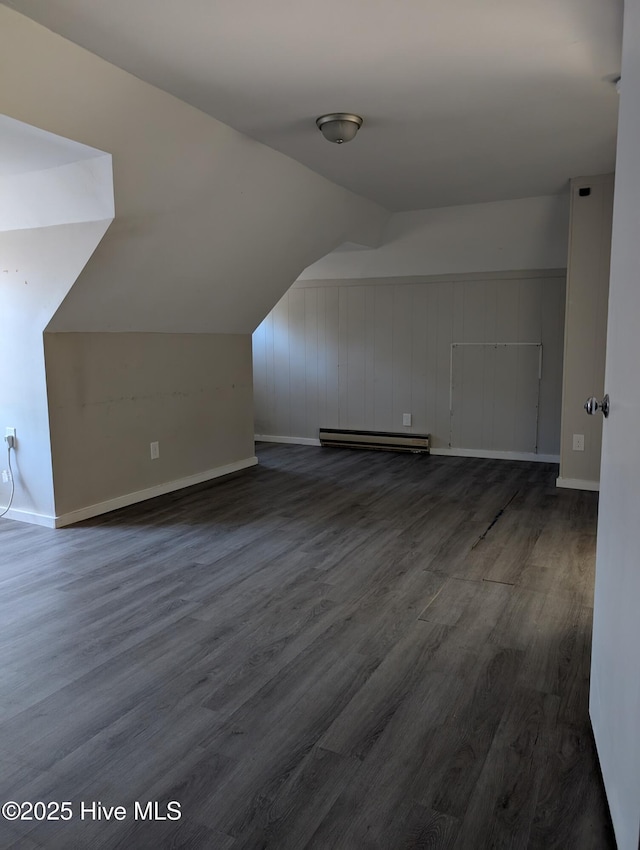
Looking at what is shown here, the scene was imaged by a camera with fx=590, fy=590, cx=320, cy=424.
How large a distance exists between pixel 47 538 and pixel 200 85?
255cm

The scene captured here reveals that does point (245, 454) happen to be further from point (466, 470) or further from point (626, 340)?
point (626, 340)

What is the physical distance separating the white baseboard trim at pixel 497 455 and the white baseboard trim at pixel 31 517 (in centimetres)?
356

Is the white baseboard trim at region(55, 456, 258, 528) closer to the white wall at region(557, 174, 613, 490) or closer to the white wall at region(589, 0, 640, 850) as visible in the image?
the white wall at region(557, 174, 613, 490)

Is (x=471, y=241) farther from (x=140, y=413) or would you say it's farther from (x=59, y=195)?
Result: (x=59, y=195)

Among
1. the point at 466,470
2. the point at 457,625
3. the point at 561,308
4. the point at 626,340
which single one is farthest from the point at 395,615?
the point at 561,308

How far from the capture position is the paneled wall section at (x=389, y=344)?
5.32 metres

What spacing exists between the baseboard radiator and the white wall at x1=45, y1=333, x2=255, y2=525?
1.13 m

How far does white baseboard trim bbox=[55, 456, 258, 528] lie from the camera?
370 cm

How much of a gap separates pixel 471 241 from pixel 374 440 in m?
2.11

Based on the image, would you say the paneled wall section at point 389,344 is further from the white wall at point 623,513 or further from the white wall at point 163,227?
the white wall at point 623,513

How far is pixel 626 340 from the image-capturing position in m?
1.38

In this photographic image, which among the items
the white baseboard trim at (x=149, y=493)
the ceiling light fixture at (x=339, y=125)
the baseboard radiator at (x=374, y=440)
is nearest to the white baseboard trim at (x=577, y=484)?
the baseboard radiator at (x=374, y=440)

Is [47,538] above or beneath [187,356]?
beneath

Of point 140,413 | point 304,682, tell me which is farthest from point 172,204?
point 304,682
